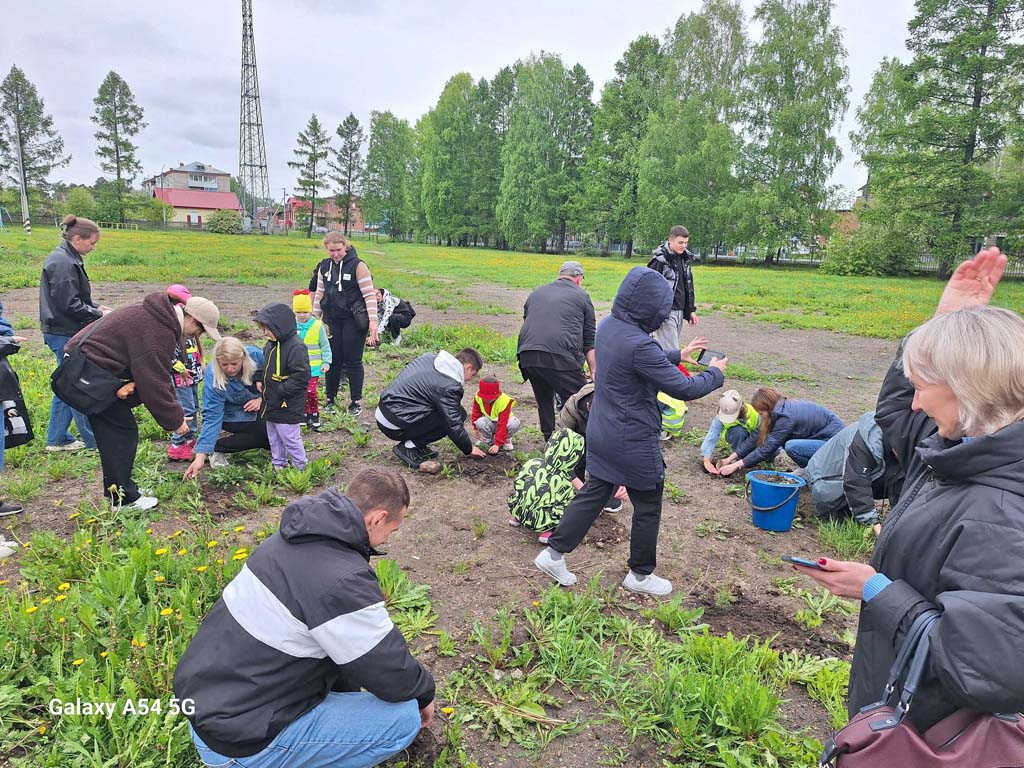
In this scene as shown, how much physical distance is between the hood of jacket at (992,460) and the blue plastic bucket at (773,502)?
351 centimetres

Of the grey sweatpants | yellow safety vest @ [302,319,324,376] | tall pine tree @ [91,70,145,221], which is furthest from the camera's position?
tall pine tree @ [91,70,145,221]

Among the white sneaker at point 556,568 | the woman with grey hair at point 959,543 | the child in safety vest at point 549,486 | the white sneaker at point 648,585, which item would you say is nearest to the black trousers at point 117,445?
the child in safety vest at point 549,486

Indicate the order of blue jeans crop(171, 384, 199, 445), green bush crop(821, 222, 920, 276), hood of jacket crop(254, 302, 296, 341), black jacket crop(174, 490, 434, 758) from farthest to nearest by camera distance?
1. green bush crop(821, 222, 920, 276)
2. blue jeans crop(171, 384, 199, 445)
3. hood of jacket crop(254, 302, 296, 341)
4. black jacket crop(174, 490, 434, 758)

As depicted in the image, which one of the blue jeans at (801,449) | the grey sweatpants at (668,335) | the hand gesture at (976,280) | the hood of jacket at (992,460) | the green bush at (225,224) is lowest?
the blue jeans at (801,449)

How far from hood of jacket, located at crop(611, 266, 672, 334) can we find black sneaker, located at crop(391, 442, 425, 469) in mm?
3134

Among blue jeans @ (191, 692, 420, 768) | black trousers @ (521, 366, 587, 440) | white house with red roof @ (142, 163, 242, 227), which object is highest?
white house with red roof @ (142, 163, 242, 227)

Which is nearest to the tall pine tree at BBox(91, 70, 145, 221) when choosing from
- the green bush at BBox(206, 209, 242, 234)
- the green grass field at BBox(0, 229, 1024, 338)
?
the green bush at BBox(206, 209, 242, 234)

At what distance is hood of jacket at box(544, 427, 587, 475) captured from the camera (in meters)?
4.84

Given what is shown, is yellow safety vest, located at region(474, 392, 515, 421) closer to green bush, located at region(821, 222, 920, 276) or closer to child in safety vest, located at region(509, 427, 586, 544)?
child in safety vest, located at region(509, 427, 586, 544)

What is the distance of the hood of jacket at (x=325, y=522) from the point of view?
85.4 inches

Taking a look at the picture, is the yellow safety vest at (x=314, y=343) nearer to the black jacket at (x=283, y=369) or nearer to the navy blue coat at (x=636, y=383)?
the black jacket at (x=283, y=369)

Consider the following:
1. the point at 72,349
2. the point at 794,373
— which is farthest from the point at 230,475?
the point at 794,373

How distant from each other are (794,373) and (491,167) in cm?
5661

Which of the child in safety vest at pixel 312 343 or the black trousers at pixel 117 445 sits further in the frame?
the child in safety vest at pixel 312 343
